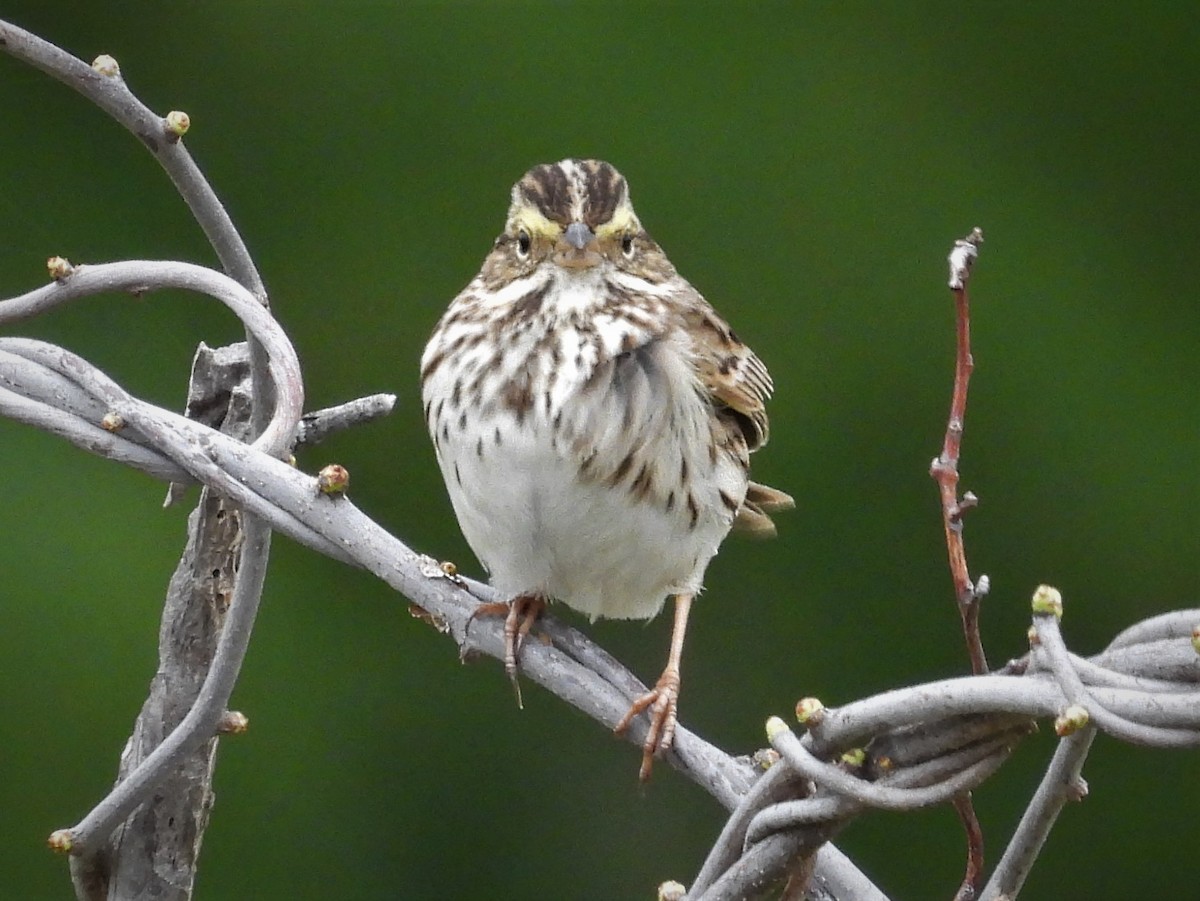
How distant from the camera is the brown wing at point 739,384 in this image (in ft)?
6.51

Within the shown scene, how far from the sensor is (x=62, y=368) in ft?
4.66

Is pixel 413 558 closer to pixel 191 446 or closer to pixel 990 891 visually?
pixel 191 446

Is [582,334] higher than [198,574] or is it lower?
higher

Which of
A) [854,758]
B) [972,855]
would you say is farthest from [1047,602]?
[972,855]

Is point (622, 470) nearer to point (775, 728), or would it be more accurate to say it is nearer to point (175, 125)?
point (175, 125)

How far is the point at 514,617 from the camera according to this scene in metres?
1.75

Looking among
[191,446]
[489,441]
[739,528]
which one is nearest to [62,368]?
[191,446]

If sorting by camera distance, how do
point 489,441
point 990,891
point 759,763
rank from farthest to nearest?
point 489,441
point 759,763
point 990,891

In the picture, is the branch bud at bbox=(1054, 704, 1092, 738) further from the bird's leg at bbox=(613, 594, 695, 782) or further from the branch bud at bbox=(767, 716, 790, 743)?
the bird's leg at bbox=(613, 594, 695, 782)

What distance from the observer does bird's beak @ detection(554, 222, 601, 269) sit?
→ 1.95 m

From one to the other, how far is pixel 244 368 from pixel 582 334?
1.28 feet

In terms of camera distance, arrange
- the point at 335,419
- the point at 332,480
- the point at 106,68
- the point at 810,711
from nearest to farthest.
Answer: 1. the point at 810,711
2. the point at 332,480
3. the point at 106,68
4. the point at 335,419

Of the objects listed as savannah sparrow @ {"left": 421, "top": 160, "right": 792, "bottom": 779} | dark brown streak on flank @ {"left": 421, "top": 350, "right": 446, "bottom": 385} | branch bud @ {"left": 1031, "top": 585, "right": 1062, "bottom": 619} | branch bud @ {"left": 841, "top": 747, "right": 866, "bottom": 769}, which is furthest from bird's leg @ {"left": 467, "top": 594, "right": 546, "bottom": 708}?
branch bud @ {"left": 1031, "top": 585, "right": 1062, "bottom": 619}

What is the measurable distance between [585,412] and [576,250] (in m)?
0.24
